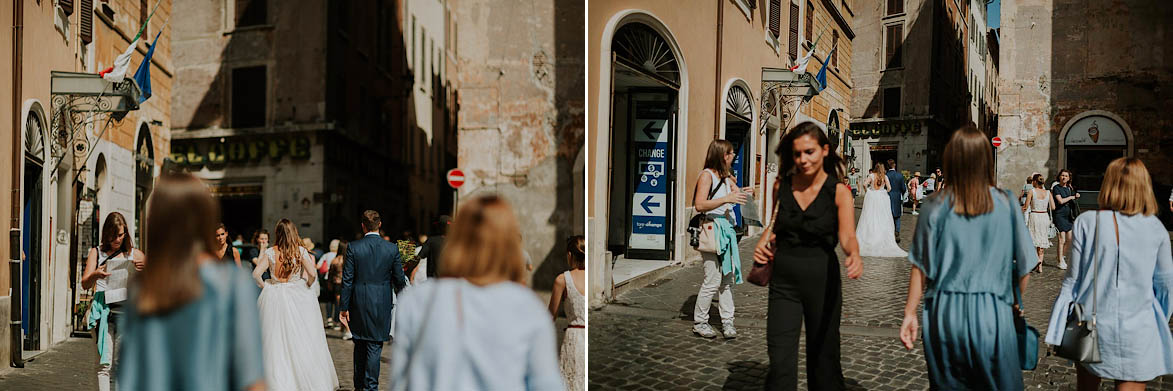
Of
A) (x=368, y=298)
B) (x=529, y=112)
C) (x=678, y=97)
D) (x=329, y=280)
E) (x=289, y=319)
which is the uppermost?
(x=529, y=112)

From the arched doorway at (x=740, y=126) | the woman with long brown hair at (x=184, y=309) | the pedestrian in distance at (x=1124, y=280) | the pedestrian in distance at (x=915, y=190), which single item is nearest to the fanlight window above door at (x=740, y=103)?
the arched doorway at (x=740, y=126)

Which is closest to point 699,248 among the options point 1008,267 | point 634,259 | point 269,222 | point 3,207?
point 634,259

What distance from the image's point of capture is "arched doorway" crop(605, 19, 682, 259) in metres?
3.19

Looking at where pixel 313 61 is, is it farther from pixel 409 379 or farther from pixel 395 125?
pixel 409 379

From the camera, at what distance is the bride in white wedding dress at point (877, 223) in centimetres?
261

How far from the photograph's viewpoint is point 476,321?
5.90ft

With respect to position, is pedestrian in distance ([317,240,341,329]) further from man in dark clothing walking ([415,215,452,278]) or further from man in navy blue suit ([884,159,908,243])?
man in navy blue suit ([884,159,908,243])

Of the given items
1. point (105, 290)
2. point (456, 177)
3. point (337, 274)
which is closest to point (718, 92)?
point (456, 177)

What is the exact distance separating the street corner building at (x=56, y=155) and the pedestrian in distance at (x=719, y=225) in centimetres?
322

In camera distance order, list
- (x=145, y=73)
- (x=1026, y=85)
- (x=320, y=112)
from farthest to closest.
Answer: (x=320, y=112) → (x=145, y=73) → (x=1026, y=85)

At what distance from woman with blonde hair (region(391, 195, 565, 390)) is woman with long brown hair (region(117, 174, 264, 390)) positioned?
0.35 metres

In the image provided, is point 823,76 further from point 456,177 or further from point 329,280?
point 329,280

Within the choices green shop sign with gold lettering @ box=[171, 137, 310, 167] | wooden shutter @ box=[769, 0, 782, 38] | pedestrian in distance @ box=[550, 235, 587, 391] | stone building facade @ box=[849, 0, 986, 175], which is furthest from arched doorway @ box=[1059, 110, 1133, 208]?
green shop sign with gold lettering @ box=[171, 137, 310, 167]

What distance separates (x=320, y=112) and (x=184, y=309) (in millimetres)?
10570
